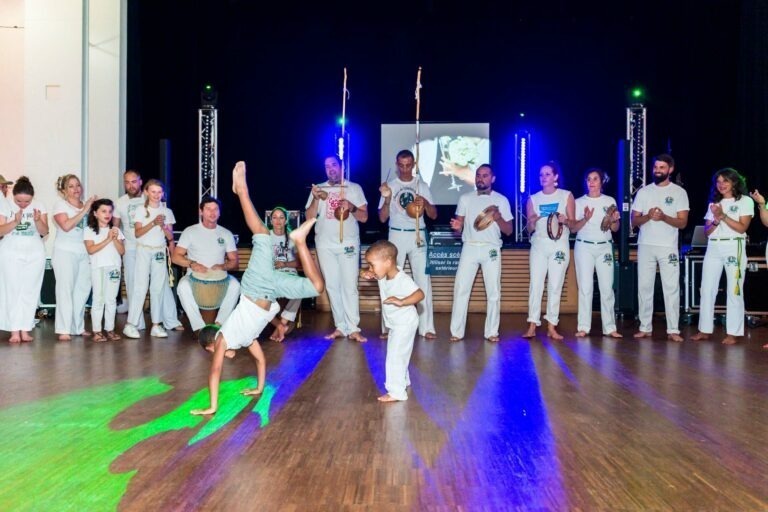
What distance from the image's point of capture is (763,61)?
10047mm

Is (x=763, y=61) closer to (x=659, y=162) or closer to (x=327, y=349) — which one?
(x=659, y=162)

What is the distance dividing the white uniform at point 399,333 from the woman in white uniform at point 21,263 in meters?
4.00

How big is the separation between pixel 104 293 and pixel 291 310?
1.75 meters

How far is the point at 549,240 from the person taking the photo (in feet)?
24.7

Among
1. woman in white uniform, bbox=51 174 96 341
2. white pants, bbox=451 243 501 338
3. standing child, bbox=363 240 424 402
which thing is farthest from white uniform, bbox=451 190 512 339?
woman in white uniform, bbox=51 174 96 341

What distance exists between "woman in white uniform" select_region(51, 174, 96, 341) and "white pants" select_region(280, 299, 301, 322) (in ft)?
6.07

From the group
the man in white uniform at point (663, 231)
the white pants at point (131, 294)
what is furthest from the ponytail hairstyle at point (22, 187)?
the man in white uniform at point (663, 231)

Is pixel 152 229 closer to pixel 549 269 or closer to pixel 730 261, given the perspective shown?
pixel 549 269

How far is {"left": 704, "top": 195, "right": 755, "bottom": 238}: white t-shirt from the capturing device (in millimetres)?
7207

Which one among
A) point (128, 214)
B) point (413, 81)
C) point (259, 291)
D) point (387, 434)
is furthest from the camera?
point (413, 81)

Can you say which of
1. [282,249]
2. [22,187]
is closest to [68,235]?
[22,187]

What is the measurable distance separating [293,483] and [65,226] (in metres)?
5.08

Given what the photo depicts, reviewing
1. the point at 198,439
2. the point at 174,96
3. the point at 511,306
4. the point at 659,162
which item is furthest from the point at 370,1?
the point at 198,439

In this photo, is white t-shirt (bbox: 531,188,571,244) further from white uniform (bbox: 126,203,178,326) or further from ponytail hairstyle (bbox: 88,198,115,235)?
ponytail hairstyle (bbox: 88,198,115,235)
